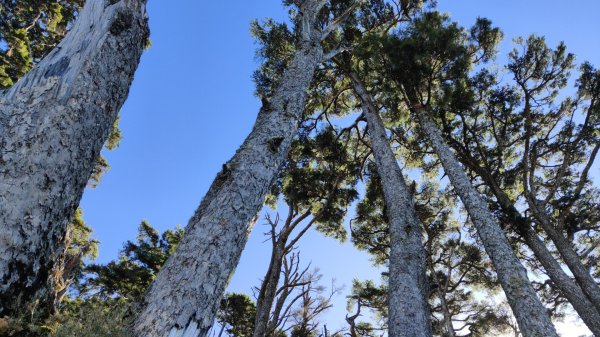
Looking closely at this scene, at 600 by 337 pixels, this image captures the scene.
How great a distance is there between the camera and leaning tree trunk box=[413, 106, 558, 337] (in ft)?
16.6

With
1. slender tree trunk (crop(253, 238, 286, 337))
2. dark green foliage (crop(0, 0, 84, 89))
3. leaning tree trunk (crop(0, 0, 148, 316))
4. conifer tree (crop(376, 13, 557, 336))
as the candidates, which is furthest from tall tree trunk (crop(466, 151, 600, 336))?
dark green foliage (crop(0, 0, 84, 89))

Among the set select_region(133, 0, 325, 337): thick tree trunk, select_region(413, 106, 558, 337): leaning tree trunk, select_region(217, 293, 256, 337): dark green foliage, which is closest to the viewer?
select_region(133, 0, 325, 337): thick tree trunk

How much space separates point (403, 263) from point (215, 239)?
445cm

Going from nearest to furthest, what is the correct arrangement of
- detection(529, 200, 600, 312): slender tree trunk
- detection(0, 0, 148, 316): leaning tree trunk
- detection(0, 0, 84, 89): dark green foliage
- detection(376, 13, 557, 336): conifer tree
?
1. detection(0, 0, 148, 316): leaning tree trunk
2. detection(376, 13, 557, 336): conifer tree
3. detection(529, 200, 600, 312): slender tree trunk
4. detection(0, 0, 84, 89): dark green foliage

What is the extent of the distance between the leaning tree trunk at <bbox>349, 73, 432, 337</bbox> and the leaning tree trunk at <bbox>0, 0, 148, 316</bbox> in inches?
181

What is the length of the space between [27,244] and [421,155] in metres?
13.0

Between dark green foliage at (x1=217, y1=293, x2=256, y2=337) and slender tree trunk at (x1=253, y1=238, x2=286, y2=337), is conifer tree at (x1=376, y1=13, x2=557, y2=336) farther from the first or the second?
dark green foliage at (x1=217, y1=293, x2=256, y2=337)

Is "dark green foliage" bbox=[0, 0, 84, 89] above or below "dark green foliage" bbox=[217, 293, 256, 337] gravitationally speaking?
above

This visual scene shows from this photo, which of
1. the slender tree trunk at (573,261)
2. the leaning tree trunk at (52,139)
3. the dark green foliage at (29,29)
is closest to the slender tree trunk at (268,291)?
the leaning tree trunk at (52,139)

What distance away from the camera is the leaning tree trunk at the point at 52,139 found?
1.67 m

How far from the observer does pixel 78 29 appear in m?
2.62

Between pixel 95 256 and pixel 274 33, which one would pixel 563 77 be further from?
pixel 95 256

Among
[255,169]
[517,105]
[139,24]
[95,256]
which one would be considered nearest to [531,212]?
[517,105]

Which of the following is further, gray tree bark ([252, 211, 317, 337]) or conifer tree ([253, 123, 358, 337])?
conifer tree ([253, 123, 358, 337])
